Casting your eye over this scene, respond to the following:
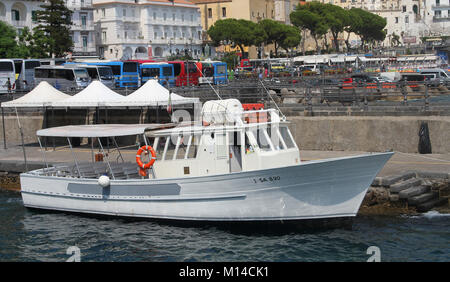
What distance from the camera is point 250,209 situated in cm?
1838

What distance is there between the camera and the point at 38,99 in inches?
1247

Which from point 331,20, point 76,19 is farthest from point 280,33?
point 76,19

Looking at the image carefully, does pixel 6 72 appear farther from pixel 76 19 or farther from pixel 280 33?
pixel 280 33

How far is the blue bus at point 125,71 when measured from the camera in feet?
169

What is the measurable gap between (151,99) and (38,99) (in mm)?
5925

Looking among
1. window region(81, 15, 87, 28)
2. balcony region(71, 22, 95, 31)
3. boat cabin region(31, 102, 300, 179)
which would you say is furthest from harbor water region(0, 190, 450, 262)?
window region(81, 15, 87, 28)

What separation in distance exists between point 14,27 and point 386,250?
63291mm

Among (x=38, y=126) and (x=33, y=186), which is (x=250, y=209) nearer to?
(x=33, y=186)

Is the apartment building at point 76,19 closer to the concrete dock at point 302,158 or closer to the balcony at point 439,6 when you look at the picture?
the concrete dock at point 302,158

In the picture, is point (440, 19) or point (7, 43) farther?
point (440, 19)

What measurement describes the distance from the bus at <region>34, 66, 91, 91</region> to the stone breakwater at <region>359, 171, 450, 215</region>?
2928 centimetres

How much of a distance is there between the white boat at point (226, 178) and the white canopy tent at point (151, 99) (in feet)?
25.9

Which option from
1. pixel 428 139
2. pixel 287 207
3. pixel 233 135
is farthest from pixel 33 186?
pixel 428 139
